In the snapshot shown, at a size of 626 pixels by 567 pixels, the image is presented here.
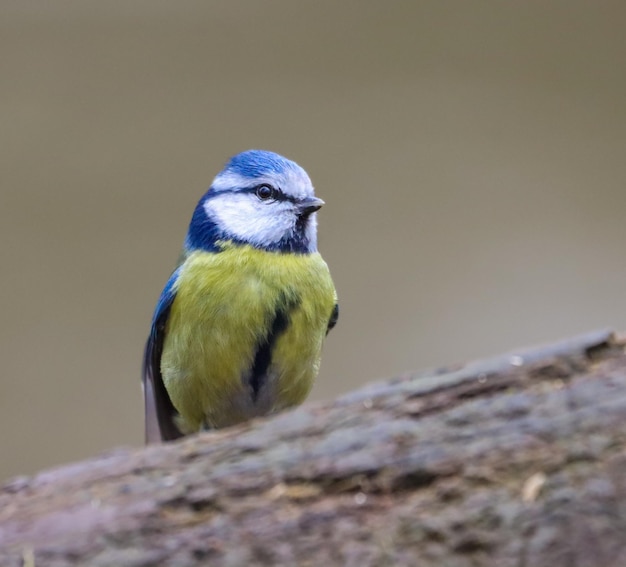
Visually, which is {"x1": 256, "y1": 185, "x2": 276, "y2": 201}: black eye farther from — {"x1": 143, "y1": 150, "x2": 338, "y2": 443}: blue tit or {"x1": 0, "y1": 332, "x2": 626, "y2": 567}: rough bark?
{"x1": 0, "y1": 332, "x2": 626, "y2": 567}: rough bark

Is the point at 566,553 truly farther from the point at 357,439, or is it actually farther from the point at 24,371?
the point at 24,371

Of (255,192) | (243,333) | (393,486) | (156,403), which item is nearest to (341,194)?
(255,192)

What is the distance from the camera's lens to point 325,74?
2.54 metres

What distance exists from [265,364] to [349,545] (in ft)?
2.16

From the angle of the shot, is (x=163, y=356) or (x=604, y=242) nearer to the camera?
(x=163, y=356)

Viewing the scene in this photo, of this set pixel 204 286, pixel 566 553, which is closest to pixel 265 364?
pixel 204 286

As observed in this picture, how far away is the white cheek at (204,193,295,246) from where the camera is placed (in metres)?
1.63

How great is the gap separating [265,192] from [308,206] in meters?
0.09

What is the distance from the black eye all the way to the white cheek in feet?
0.04

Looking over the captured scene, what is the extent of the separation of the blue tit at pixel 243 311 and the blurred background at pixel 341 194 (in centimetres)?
90

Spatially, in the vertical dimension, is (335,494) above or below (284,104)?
below

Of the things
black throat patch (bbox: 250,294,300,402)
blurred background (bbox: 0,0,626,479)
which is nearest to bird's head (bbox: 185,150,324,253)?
black throat patch (bbox: 250,294,300,402)

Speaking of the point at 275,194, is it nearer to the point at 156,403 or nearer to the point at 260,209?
the point at 260,209

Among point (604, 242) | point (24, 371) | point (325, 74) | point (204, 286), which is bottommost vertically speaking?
point (24, 371)
